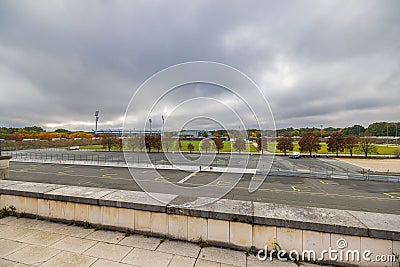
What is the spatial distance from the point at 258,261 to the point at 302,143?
41407mm

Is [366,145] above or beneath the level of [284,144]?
beneath

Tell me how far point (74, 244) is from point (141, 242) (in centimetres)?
96

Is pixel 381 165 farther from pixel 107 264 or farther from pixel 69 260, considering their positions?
pixel 69 260

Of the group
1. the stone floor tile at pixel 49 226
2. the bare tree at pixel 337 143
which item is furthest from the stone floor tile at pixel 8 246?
the bare tree at pixel 337 143

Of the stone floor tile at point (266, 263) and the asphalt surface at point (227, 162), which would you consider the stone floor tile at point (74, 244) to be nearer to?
the stone floor tile at point (266, 263)

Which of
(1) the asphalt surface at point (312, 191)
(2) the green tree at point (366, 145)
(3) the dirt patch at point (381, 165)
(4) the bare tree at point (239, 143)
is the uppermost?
(4) the bare tree at point (239, 143)

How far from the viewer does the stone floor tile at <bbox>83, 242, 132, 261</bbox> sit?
2.43 meters

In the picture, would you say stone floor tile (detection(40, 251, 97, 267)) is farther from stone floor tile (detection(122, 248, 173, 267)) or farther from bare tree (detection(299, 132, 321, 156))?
bare tree (detection(299, 132, 321, 156))

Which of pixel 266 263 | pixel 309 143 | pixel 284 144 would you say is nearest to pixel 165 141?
pixel 266 263

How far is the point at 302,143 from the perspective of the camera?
126 feet

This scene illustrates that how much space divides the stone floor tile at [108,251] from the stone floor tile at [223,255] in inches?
41.4

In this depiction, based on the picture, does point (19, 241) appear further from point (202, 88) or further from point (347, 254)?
point (347, 254)

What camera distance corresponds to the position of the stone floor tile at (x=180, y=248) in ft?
8.13

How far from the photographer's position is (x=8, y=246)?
2.65 metres
